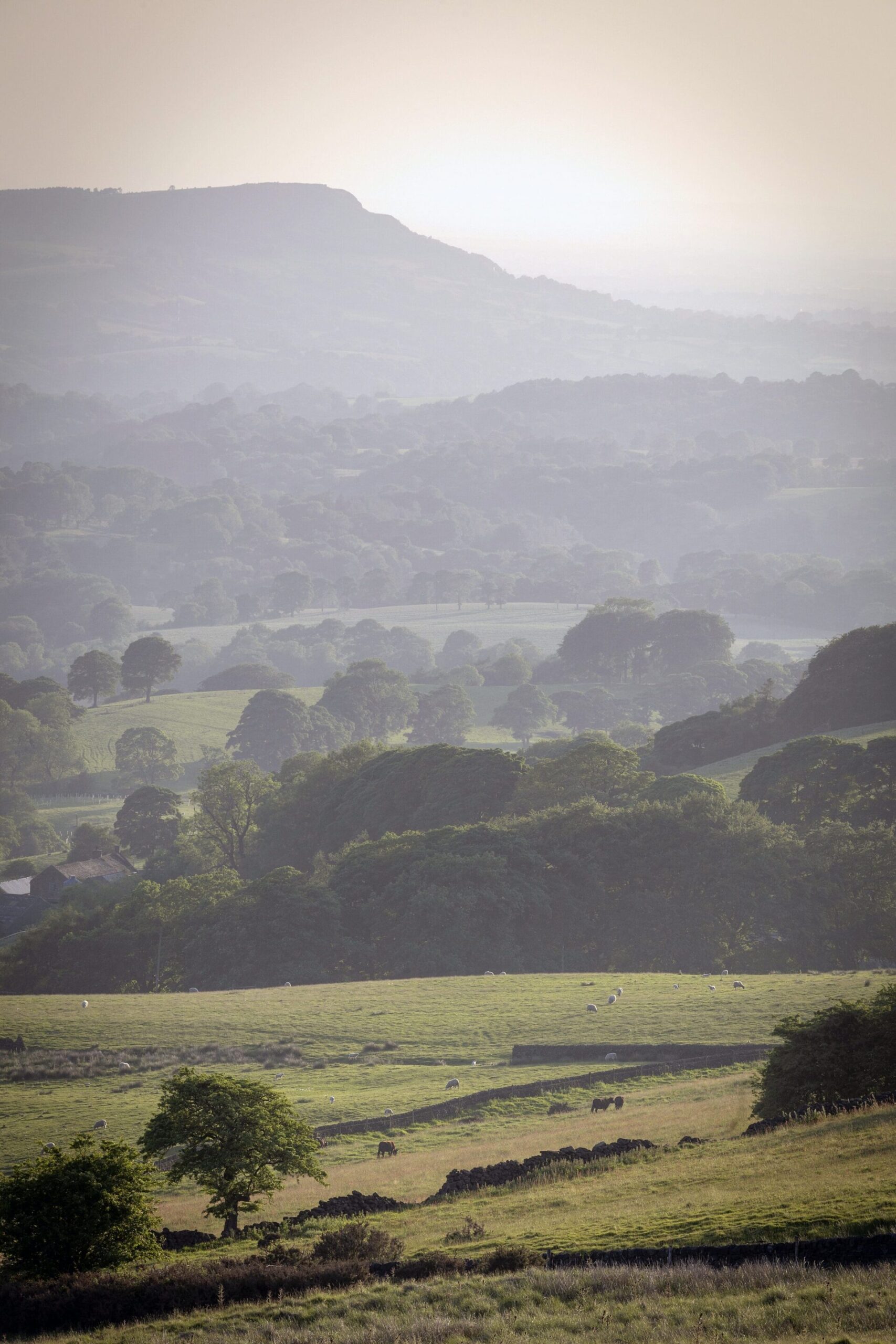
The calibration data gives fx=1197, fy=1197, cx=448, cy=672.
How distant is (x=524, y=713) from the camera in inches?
5861

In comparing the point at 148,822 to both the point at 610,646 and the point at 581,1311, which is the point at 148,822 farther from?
the point at 581,1311

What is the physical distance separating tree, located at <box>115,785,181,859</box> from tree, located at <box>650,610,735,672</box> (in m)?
88.6

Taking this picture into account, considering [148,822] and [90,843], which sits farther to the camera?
[148,822]

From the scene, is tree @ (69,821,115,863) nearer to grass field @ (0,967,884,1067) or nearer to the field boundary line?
grass field @ (0,967,884,1067)

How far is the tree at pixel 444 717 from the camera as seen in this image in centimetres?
14575

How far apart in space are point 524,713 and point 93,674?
58.5 m

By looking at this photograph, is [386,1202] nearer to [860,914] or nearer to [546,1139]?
[546,1139]

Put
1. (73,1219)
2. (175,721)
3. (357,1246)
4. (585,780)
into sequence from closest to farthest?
(357,1246) → (73,1219) → (585,780) → (175,721)

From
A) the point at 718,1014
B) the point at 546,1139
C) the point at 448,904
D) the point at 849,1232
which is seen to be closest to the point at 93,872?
the point at 448,904

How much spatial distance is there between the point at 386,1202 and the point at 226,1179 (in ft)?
10.8

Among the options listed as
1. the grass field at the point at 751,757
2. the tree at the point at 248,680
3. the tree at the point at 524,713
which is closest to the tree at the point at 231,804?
the grass field at the point at 751,757

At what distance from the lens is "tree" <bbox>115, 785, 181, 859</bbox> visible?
334 ft

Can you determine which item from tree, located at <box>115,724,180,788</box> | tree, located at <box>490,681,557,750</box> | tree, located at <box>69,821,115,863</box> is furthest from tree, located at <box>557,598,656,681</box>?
tree, located at <box>69,821,115,863</box>

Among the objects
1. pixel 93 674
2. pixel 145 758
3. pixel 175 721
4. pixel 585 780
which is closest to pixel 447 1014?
pixel 585 780
